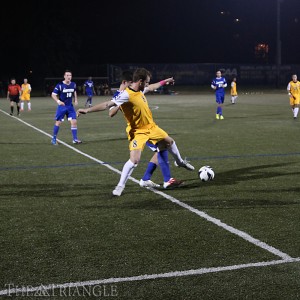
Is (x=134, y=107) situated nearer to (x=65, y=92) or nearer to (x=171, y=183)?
(x=171, y=183)

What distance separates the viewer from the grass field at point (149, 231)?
4344 millimetres

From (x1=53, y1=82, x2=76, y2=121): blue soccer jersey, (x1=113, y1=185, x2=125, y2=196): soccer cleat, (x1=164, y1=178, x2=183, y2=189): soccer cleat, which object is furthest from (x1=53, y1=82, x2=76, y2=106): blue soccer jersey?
(x1=113, y1=185, x2=125, y2=196): soccer cleat

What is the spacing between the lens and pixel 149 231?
5.88 m

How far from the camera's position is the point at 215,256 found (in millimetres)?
5008

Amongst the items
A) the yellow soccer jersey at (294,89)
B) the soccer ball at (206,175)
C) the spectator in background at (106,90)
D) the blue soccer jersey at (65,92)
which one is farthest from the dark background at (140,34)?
the soccer ball at (206,175)

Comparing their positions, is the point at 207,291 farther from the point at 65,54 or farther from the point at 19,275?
the point at 65,54

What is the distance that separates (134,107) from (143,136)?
47 cm

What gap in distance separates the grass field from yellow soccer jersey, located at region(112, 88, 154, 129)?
3.54ft

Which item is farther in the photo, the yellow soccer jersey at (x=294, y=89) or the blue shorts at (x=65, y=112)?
the yellow soccer jersey at (x=294, y=89)

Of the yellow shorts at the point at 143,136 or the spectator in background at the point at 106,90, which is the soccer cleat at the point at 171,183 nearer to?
the yellow shorts at the point at 143,136

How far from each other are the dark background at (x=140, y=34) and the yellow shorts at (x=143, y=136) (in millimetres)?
74632

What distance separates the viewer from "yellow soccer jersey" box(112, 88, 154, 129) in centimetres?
752

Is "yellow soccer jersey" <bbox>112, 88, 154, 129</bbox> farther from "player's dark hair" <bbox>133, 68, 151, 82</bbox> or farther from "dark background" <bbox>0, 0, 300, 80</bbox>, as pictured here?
"dark background" <bbox>0, 0, 300, 80</bbox>

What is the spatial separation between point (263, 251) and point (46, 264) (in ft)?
6.95
